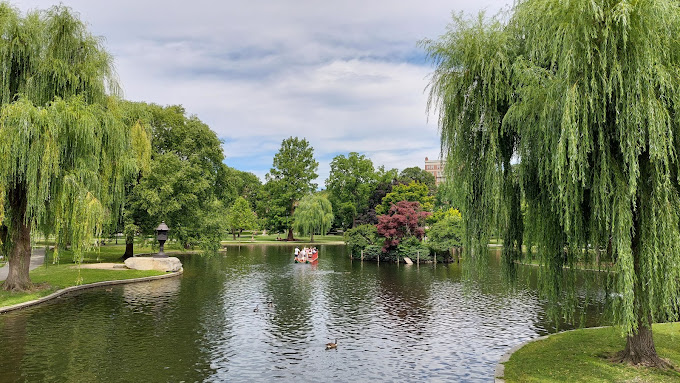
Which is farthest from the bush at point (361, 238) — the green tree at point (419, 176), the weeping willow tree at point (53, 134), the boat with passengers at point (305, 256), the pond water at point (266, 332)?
the green tree at point (419, 176)

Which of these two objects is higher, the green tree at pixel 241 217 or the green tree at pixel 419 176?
the green tree at pixel 419 176

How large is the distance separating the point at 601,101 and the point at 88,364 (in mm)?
15593

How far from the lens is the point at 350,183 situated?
82625 mm

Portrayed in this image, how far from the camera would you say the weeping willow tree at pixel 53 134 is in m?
18.1

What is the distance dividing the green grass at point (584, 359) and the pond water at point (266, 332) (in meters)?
1.20

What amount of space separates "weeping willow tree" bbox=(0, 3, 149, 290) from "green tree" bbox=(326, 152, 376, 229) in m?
60.7

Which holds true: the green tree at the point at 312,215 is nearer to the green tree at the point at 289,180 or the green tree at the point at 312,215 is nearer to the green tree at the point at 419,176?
the green tree at the point at 289,180

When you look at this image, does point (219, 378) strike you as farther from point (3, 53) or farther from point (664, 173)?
point (3, 53)

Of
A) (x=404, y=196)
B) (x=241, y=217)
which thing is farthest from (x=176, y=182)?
(x=241, y=217)

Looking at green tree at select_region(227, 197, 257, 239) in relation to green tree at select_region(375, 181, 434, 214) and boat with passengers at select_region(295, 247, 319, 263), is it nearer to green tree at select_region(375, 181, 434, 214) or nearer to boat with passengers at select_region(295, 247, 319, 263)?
green tree at select_region(375, 181, 434, 214)

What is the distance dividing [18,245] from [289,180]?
5872 centimetres

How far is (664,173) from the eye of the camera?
33.6ft

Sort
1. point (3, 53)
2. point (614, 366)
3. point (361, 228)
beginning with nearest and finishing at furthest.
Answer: point (614, 366)
point (3, 53)
point (361, 228)

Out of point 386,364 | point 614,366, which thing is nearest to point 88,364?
point 386,364
